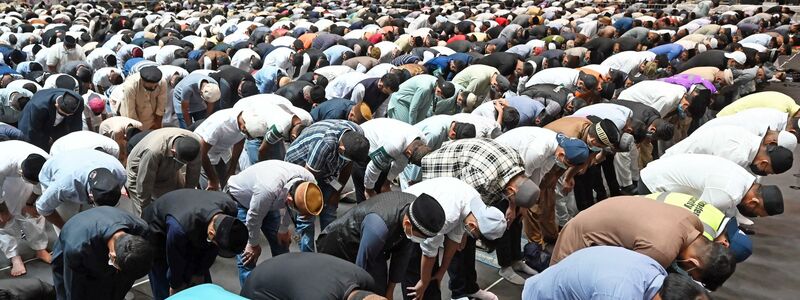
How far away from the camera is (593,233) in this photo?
→ 3555 mm

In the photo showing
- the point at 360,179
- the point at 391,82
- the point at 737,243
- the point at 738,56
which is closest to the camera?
the point at 737,243

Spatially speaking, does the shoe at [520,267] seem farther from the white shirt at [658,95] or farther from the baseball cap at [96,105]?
the baseball cap at [96,105]

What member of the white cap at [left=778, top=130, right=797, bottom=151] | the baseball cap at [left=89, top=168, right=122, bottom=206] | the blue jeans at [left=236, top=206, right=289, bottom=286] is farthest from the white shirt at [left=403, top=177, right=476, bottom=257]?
the white cap at [left=778, top=130, right=797, bottom=151]

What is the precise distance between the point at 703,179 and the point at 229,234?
2.71m

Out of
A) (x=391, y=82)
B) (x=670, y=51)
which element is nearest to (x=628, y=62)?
(x=670, y=51)

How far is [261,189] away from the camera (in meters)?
3.95

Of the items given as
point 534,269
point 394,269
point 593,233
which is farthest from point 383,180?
point 593,233

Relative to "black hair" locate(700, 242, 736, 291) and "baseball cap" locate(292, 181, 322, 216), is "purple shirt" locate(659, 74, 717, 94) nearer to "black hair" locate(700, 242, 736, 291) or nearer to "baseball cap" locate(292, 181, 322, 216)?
"black hair" locate(700, 242, 736, 291)

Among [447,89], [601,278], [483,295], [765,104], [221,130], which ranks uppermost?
[601,278]

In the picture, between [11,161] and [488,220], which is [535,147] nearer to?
[488,220]

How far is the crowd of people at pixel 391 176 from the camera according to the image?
10.9 ft

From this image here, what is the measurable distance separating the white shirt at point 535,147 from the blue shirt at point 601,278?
184 cm

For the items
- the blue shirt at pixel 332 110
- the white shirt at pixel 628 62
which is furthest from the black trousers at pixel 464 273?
the white shirt at pixel 628 62

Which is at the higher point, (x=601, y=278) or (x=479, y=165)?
(x=601, y=278)
